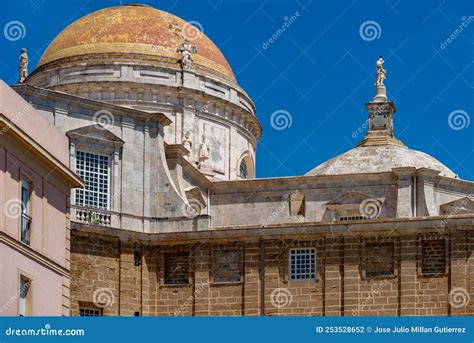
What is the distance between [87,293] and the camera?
184ft

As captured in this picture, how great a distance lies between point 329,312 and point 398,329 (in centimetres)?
2271

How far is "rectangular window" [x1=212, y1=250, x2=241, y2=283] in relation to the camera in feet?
191

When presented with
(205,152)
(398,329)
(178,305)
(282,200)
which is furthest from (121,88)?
(398,329)

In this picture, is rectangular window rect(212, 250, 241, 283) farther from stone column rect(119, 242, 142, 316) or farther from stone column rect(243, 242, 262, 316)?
stone column rect(119, 242, 142, 316)

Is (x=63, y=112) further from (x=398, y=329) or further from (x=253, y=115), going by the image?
(x=398, y=329)

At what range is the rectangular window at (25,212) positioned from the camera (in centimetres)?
4159

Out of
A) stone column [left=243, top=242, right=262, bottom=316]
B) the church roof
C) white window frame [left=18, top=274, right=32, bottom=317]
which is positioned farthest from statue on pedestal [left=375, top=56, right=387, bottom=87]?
white window frame [left=18, top=274, right=32, bottom=317]

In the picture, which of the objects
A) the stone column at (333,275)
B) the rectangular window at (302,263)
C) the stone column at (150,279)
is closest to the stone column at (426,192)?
the stone column at (333,275)

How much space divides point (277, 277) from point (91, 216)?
6.94 metres

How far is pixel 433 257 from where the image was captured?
5706 cm

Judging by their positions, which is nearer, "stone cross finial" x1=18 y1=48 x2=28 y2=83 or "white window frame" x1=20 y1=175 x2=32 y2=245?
"white window frame" x1=20 y1=175 x2=32 y2=245

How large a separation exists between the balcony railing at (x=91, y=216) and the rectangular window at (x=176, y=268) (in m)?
2.73

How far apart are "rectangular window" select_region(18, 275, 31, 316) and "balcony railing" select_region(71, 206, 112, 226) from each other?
15434 millimetres

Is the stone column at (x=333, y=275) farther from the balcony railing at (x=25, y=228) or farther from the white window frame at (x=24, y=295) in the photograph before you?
the white window frame at (x=24, y=295)
